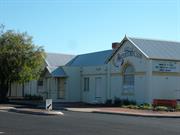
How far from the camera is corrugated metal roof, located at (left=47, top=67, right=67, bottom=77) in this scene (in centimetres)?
4634

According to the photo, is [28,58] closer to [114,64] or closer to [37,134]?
[114,64]

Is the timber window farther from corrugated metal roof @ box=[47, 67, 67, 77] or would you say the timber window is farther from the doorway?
the doorway

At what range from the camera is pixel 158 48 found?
3941cm

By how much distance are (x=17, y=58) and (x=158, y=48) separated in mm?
12546

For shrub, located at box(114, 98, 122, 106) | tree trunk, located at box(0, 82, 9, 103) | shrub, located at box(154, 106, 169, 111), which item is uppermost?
tree trunk, located at box(0, 82, 9, 103)

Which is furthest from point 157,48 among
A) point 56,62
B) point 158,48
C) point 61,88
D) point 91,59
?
point 56,62

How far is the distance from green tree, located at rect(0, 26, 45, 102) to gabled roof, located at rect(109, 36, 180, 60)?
25.0 feet

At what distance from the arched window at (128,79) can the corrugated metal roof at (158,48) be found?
6.67 feet

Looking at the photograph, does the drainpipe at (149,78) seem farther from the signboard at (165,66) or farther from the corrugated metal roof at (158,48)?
the corrugated metal roof at (158,48)

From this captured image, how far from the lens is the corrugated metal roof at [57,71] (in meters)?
46.3

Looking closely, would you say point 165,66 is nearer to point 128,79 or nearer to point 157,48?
point 157,48

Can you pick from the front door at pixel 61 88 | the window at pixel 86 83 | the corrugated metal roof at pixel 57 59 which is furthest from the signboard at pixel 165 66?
the corrugated metal roof at pixel 57 59

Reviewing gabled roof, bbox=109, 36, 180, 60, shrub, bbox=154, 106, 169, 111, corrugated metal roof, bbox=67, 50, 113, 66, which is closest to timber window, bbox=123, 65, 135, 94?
gabled roof, bbox=109, 36, 180, 60

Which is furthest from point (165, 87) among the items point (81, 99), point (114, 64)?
point (81, 99)
